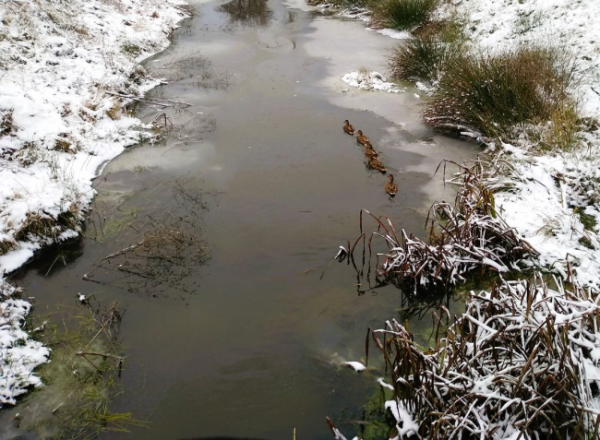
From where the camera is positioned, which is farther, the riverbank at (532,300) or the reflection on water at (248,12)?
the reflection on water at (248,12)

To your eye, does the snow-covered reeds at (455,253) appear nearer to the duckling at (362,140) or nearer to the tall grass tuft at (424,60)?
the duckling at (362,140)

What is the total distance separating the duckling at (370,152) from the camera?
6.95 meters

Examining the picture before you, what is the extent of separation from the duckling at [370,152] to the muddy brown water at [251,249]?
17cm

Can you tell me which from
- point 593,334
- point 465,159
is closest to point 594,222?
point 465,159

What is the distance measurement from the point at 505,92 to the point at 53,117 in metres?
7.00

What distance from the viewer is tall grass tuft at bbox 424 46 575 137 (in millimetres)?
6656

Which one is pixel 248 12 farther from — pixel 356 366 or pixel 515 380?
pixel 515 380

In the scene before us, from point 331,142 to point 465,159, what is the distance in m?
2.11

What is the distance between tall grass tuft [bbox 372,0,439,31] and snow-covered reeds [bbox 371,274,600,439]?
10.7 metres

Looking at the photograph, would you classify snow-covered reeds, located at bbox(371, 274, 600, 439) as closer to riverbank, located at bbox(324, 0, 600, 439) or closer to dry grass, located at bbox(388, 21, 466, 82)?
riverbank, located at bbox(324, 0, 600, 439)

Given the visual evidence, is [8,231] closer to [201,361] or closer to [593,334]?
[201,361]

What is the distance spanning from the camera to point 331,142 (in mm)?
7555

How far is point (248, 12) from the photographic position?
1531cm

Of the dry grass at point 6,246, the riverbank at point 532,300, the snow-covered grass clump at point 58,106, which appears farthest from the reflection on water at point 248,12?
the dry grass at point 6,246
